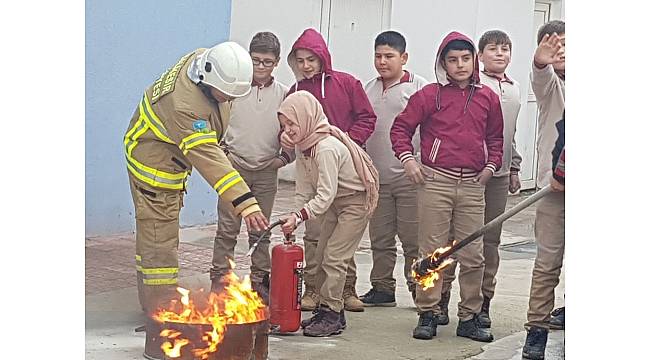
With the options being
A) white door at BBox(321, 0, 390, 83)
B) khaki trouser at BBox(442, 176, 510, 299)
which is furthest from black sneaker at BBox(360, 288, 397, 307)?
white door at BBox(321, 0, 390, 83)

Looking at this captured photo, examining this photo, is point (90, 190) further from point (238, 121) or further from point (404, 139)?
point (404, 139)

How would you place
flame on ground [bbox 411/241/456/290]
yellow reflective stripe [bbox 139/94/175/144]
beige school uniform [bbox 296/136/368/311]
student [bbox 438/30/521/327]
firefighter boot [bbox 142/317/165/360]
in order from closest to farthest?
firefighter boot [bbox 142/317/165/360] → yellow reflective stripe [bbox 139/94/175/144] → flame on ground [bbox 411/241/456/290] → beige school uniform [bbox 296/136/368/311] → student [bbox 438/30/521/327]

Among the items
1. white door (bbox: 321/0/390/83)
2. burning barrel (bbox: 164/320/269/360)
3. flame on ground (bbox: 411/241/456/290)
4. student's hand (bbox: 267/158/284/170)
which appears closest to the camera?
burning barrel (bbox: 164/320/269/360)

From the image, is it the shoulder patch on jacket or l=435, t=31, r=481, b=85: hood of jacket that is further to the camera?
l=435, t=31, r=481, b=85: hood of jacket

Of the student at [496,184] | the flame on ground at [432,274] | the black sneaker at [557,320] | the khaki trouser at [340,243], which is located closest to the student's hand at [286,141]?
the khaki trouser at [340,243]

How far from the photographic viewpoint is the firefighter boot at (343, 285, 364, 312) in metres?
4.95

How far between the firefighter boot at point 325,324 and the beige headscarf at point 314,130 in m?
0.45

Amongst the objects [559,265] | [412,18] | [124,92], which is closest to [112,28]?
[124,92]

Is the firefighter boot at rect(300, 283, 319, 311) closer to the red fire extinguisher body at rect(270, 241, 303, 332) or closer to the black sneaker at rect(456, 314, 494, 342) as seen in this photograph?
the red fire extinguisher body at rect(270, 241, 303, 332)

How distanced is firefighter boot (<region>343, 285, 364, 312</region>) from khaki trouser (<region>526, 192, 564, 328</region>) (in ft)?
3.40

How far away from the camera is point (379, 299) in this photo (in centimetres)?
513

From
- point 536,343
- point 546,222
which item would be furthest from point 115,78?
point 536,343

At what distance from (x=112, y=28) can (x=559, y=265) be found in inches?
84.4

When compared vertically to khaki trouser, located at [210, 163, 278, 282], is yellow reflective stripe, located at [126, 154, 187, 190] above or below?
above
